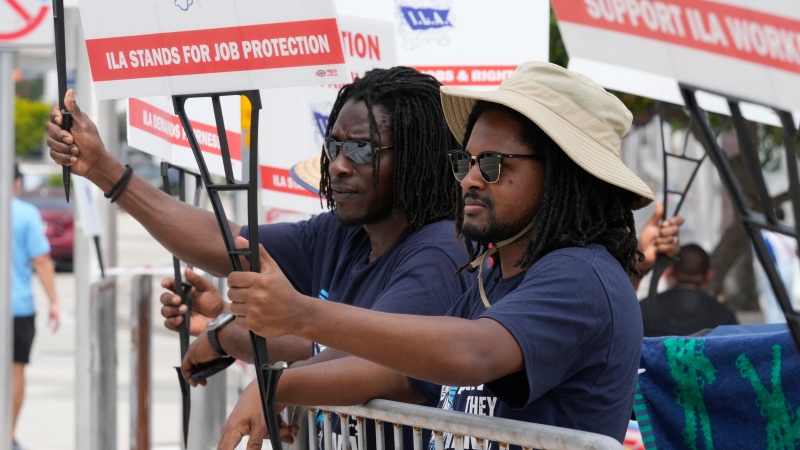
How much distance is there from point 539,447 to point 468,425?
21 cm

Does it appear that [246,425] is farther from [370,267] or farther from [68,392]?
[68,392]

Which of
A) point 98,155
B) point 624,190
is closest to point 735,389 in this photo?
point 624,190

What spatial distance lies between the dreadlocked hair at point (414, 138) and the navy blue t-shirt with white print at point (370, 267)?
85 millimetres

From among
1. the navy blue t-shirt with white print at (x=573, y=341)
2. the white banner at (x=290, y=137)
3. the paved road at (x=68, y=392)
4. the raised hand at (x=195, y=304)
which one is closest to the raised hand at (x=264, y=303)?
the navy blue t-shirt with white print at (x=573, y=341)

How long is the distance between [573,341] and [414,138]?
119 centimetres

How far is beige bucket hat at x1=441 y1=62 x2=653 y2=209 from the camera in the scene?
2.49 meters

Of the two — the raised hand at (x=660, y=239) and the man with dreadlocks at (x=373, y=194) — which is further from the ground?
the man with dreadlocks at (x=373, y=194)

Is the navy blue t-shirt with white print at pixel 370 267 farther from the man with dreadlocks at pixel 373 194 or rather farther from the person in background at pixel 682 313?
the person in background at pixel 682 313

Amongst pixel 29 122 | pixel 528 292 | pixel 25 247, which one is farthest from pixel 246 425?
pixel 29 122

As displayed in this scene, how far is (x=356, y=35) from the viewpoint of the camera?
4582 millimetres

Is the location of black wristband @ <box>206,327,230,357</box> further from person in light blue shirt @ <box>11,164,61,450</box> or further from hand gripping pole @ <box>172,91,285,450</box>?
person in light blue shirt @ <box>11,164,61,450</box>

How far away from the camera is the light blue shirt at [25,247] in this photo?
862 centimetres

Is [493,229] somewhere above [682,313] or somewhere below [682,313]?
above

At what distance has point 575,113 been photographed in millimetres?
2590
